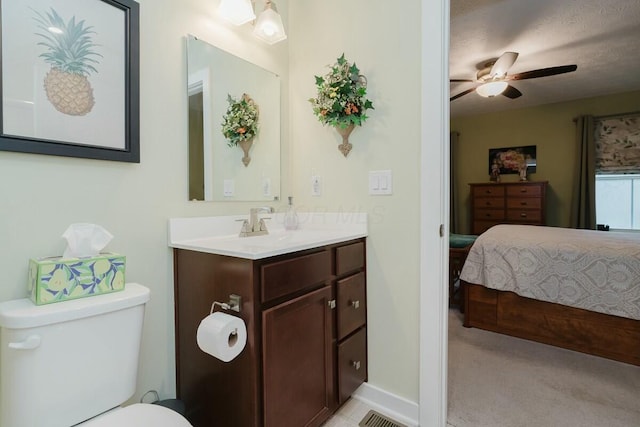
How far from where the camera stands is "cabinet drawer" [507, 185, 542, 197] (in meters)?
4.38

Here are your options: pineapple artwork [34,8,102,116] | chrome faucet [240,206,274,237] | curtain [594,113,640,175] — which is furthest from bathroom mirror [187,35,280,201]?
curtain [594,113,640,175]

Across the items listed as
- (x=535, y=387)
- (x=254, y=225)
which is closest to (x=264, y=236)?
(x=254, y=225)

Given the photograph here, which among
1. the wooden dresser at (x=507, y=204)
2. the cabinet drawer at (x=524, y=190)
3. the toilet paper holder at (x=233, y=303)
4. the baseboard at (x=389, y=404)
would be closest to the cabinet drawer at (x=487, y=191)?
the wooden dresser at (x=507, y=204)

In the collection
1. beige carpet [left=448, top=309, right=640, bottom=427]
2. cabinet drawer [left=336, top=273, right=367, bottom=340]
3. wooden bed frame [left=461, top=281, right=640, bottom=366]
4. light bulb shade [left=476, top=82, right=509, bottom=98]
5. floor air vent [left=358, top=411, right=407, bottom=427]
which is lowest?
beige carpet [left=448, top=309, right=640, bottom=427]

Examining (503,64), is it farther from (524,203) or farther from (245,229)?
(245,229)

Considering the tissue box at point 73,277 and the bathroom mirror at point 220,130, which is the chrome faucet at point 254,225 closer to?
the bathroom mirror at point 220,130

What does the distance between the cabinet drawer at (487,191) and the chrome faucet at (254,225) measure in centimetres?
429

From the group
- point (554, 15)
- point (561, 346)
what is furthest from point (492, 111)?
point (561, 346)

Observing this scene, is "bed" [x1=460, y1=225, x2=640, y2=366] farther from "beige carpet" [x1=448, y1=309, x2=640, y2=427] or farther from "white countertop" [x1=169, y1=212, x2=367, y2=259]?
"white countertop" [x1=169, y1=212, x2=367, y2=259]

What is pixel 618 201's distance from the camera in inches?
170

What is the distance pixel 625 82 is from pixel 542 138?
109 cm

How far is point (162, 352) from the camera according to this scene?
132 cm

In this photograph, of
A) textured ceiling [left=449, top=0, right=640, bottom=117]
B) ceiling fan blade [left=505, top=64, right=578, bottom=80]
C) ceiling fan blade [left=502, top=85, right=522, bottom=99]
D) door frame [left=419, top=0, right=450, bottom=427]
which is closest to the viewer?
door frame [left=419, top=0, right=450, bottom=427]

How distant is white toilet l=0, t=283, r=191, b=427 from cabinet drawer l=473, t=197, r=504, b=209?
4.99m
